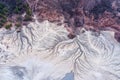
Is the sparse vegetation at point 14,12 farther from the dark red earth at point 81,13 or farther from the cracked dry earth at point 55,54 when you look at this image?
the cracked dry earth at point 55,54

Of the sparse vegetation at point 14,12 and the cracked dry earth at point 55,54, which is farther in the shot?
the sparse vegetation at point 14,12

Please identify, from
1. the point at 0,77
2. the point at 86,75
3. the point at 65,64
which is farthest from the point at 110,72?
the point at 0,77

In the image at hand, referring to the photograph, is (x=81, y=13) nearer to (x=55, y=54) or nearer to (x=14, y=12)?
(x=55, y=54)

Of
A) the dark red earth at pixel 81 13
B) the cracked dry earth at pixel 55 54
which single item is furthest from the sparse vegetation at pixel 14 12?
the cracked dry earth at pixel 55 54

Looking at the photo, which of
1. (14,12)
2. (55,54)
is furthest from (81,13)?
(14,12)

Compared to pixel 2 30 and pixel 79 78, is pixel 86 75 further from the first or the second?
pixel 2 30

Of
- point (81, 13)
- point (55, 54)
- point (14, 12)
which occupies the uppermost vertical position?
point (14, 12)

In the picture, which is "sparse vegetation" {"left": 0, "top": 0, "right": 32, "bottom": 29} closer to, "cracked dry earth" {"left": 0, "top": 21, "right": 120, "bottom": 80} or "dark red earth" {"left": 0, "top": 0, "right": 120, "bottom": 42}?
"dark red earth" {"left": 0, "top": 0, "right": 120, "bottom": 42}

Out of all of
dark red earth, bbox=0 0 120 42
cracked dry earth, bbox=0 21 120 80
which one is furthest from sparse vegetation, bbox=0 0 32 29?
cracked dry earth, bbox=0 21 120 80
